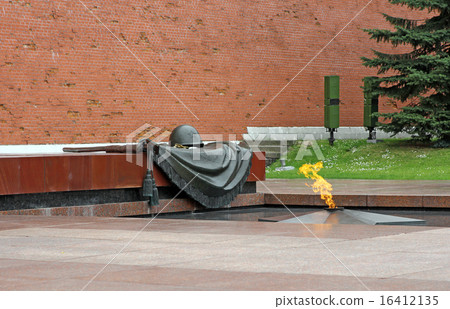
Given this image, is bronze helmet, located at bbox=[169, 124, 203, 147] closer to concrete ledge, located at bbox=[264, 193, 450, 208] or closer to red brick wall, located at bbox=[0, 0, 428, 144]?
concrete ledge, located at bbox=[264, 193, 450, 208]

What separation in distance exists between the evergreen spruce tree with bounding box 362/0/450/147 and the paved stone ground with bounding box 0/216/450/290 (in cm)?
995

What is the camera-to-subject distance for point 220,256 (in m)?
4.32

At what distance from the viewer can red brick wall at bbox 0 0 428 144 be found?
535 inches

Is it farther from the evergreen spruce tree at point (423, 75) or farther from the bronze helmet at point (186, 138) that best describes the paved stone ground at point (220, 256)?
the evergreen spruce tree at point (423, 75)

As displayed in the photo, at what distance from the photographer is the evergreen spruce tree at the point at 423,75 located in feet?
50.4

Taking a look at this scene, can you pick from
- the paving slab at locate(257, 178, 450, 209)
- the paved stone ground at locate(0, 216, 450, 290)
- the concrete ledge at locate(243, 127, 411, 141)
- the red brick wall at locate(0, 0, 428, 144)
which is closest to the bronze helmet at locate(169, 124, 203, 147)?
the paving slab at locate(257, 178, 450, 209)

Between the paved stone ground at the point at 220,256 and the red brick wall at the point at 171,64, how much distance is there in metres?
7.68

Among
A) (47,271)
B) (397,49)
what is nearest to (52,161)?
(47,271)

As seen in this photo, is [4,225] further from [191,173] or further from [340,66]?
[340,66]

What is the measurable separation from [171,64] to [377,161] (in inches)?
182

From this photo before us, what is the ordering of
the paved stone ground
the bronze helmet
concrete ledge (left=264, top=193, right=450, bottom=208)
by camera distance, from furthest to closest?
the bronze helmet → concrete ledge (left=264, top=193, right=450, bottom=208) → the paved stone ground

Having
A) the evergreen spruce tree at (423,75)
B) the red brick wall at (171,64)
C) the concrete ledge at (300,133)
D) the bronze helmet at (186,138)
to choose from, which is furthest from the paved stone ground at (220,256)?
the concrete ledge at (300,133)

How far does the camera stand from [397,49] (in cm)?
2048

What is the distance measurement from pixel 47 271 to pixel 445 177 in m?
10.0
